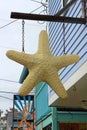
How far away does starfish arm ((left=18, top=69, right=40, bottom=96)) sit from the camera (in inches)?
231

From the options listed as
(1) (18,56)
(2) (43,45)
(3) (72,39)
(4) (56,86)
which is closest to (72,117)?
(3) (72,39)

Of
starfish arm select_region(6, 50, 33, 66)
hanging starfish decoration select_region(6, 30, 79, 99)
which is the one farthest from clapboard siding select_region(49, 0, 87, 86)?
starfish arm select_region(6, 50, 33, 66)

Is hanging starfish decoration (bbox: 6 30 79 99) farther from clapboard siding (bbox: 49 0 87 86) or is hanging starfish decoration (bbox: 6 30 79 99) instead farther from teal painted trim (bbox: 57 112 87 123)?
teal painted trim (bbox: 57 112 87 123)

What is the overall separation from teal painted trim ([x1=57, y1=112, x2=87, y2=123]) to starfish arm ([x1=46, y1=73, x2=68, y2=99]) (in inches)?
281

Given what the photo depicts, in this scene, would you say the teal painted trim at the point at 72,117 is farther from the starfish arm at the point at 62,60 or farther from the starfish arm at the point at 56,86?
the starfish arm at the point at 56,86

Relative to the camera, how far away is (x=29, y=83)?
19.6 ft

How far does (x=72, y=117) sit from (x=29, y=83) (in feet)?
25.9

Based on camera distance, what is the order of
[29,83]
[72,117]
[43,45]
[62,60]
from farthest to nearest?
[72,117] < [43,45] < [62,60] < [29,83]

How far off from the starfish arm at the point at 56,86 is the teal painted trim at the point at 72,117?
281 inches

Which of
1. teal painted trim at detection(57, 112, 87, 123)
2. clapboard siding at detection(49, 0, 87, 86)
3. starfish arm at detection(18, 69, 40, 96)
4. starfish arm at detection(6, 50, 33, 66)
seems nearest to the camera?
starfish arm at detection(18, 69, 40, 96)

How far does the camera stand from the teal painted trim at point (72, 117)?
43.6 ft

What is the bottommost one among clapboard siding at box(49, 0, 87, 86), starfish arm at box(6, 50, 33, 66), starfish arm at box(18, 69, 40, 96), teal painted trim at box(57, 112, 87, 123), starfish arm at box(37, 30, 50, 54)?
starfish arm at box(18, 69, 40, 96)

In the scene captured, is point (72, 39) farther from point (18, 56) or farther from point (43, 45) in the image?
point (18, 56)

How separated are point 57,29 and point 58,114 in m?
2.95
